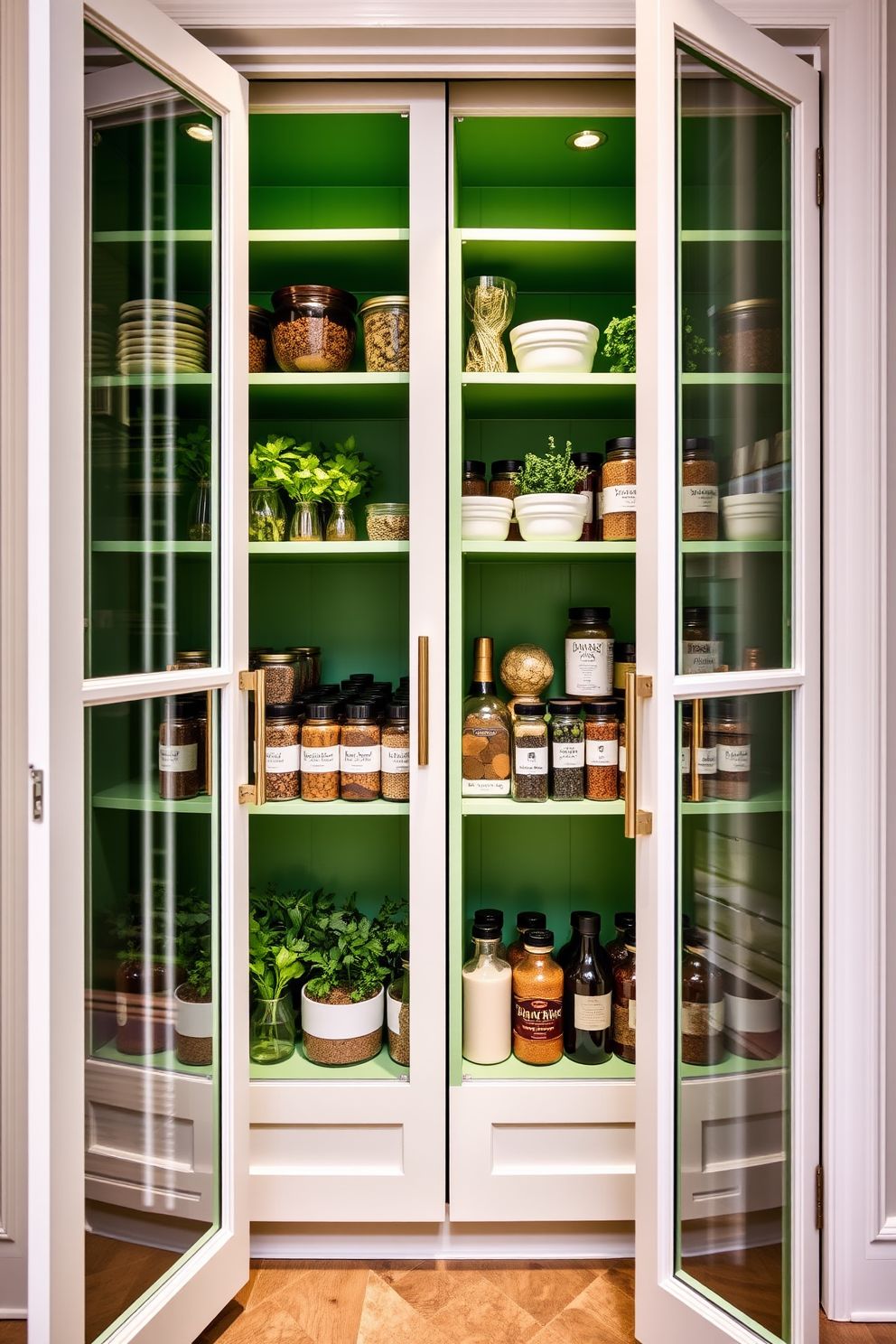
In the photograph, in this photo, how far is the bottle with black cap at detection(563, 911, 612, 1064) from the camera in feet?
4.77

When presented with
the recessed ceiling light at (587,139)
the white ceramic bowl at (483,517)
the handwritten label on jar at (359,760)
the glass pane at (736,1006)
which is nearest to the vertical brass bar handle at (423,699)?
the handwritten label on jar at (359,760)

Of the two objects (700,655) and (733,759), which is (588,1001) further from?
(700,655)

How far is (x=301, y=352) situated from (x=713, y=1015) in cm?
135

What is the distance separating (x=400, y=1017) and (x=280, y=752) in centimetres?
55

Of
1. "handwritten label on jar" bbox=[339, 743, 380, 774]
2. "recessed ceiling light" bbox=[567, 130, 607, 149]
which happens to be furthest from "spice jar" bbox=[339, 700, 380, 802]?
"recessed ceiling light" bbox=[567, 130, 607, 149]

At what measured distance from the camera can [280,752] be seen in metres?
1.43

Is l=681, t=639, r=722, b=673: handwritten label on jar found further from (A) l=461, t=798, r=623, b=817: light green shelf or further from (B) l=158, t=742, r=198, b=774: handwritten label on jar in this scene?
(B) l=158, t=742, r=198, b=774: handwritten label on jar

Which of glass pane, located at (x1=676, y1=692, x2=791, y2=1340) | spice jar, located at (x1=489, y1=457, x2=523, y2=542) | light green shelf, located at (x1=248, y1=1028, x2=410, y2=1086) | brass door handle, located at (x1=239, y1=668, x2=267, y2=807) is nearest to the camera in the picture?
glass pane, located at (x1=676, y1=692, x2=791, y2=1340)

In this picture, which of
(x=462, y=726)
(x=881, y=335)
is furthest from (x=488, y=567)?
(x=881, y=335)

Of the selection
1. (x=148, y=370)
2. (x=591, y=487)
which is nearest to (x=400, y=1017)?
(x=591, y=487)

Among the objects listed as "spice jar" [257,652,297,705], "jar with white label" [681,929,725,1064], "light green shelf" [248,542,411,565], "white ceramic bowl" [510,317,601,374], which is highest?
"white ceramic bowl" [510,317,601,374]

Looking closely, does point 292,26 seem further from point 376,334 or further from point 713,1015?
point 713,1015

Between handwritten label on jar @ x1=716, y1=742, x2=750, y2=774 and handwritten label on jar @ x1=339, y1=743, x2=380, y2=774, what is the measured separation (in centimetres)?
62

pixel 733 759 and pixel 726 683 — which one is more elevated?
pixel 726 683
